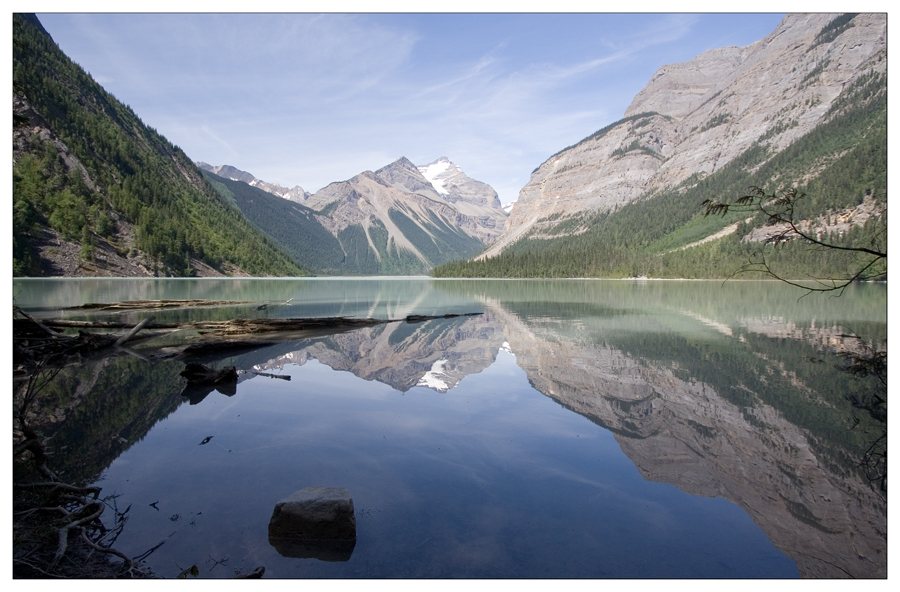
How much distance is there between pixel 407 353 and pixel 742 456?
12.4m

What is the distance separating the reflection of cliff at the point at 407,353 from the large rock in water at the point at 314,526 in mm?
7544

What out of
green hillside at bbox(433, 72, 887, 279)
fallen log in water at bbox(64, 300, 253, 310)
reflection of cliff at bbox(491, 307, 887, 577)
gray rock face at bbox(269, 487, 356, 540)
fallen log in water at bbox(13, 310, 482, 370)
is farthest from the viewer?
green hillside at bbox(433, 72, 887, 279)

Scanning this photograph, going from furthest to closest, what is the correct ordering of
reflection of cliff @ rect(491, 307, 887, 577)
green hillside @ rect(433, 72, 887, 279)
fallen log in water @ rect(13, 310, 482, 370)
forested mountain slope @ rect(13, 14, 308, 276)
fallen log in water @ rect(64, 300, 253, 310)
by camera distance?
1. green hillside @ rect(433, 72, 887, 279)
2. forested mountain slope @ rect(13, 14, 308, 276)
3. fallen log in water @ rect(64, 300, 253, 310)
4. fallen log in water @ rect(13, 310, 482, 370)
5. reflection of cliff @ rect(491, 307, 887, 577)

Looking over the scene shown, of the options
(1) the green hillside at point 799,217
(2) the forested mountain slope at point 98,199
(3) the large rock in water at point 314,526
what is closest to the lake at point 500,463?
(3) the large rock in water at point 314,526

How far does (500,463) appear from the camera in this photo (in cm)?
807

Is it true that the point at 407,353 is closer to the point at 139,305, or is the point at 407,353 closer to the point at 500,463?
the point at 500,463

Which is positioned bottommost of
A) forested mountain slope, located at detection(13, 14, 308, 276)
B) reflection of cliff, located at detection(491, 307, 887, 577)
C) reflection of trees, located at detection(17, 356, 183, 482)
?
reflection of cliff, located at detection(491, 307, 887, 577)

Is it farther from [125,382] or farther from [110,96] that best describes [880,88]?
[110,96]

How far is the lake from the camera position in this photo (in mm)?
5445

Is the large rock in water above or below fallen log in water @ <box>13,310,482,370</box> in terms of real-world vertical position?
below

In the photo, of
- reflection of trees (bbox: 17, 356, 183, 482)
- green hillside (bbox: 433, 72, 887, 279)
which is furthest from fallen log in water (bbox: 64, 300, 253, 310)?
green hillside (bbox: 433, 72, 887, 279)

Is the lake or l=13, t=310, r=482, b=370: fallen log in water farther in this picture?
l=13, t=310, r=482, b=370: fallen log in water

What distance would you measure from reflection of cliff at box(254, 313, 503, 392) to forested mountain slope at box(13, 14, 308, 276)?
75.7 m

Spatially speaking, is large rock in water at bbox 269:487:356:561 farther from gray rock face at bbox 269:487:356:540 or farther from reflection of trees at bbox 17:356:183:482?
reflection of trees at bbox 17:356:183:482
